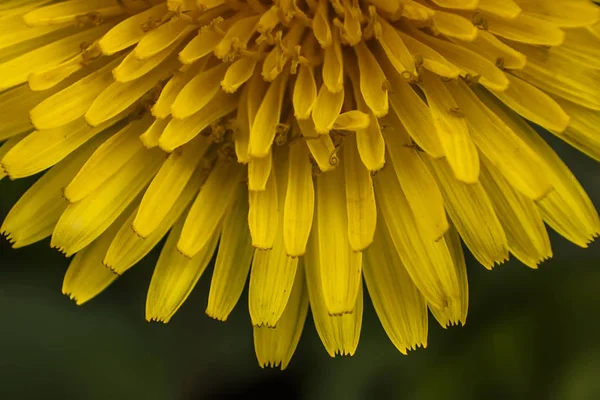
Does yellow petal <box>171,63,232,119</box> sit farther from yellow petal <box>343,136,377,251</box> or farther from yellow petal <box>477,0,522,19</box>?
yellow petal <box>477,0,522,19</box>

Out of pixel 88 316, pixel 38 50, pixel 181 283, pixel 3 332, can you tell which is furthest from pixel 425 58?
pixel 3 332

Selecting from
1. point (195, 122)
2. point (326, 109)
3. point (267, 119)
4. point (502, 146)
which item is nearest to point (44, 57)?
point (195, 122)

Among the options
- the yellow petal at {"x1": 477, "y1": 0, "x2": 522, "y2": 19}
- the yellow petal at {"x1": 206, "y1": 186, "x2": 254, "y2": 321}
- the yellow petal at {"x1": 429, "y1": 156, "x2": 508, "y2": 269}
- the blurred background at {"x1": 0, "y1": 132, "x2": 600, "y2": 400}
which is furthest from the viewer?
the blurred background at {"x1": 0, "y1": 132, "x2": 600, "y2": 400}

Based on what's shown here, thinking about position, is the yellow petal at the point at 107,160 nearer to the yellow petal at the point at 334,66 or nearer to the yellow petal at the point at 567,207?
the yellow petal at the point at 334,66

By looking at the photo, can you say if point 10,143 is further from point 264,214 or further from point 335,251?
point 335,251

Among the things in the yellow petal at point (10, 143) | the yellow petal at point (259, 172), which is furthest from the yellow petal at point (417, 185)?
the yellow petal at point (10, 143)

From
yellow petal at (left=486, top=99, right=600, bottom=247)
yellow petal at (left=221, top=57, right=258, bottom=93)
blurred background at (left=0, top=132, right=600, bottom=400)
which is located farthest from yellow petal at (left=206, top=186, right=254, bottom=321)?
yellow petal at (left=486, top=99, right=600, bottom=247)

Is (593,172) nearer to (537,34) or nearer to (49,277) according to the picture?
(537,34)
